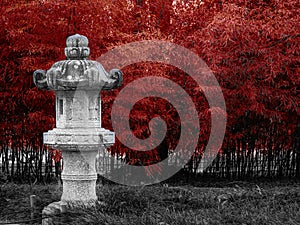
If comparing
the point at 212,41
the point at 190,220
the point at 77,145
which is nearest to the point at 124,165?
the point at 212,41

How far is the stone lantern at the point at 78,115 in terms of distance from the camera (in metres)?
5.99

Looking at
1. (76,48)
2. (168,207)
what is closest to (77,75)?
(76,48)

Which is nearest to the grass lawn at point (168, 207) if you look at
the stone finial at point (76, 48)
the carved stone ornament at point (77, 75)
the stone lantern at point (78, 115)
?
the stone lantern at point (78, 115)

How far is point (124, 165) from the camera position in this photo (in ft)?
34.2

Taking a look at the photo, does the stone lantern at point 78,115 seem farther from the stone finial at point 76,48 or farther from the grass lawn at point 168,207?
the grass lawn at point 168,207

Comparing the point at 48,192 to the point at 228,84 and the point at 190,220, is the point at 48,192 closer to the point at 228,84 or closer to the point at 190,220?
the point at 190,220

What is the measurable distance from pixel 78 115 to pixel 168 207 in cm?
161

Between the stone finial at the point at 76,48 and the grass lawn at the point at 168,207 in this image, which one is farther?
the stone finial at the point at 76,48

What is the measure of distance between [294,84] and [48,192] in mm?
4859

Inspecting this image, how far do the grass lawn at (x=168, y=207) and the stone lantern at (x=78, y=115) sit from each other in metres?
0.43

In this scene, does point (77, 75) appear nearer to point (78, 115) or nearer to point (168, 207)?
point (78, 115)

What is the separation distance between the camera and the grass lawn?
208 inches

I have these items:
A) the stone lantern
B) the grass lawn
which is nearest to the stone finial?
the stone lantern

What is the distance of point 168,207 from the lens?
6.30m
